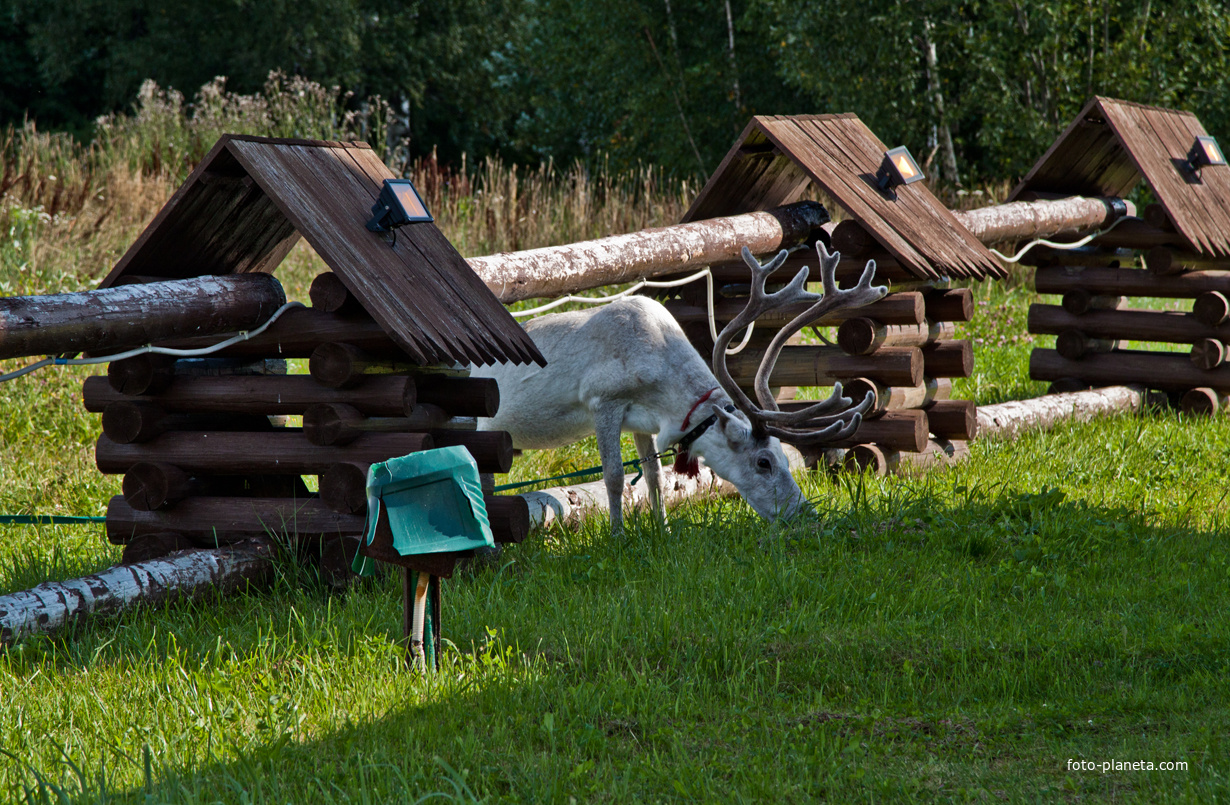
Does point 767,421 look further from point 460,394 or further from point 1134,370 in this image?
point 1134,370

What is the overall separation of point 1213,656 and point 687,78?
25.3 metres

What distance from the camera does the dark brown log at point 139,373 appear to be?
213 inches

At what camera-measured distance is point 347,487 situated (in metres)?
5.13

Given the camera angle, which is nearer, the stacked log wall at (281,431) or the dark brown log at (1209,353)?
the stacked log wall at (281,431)

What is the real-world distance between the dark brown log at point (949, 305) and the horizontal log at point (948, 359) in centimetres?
20

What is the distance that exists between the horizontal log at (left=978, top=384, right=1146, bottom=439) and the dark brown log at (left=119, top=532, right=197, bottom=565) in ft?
20.3

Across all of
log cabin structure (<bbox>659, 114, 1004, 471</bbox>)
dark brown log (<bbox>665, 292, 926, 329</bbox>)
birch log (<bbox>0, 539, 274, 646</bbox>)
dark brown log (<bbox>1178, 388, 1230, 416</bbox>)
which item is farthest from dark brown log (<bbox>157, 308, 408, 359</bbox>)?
dark brown log (<bbox>1178, 388, 1230, 416</bbox>)

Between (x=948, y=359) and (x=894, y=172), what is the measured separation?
1.43 m

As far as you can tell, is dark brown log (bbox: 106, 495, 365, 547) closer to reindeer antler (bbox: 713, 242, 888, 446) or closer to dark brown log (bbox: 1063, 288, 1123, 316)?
reindeer antler (bbox: 713, 242, 888, 446)

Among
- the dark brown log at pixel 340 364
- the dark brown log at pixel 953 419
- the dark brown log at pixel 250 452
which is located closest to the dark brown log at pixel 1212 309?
the dark brown log at pixel 953 419

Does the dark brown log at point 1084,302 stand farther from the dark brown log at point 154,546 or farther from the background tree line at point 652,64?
the dark brown log at point 154,546

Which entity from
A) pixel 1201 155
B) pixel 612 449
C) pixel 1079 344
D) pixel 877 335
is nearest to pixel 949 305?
pixel 877 335

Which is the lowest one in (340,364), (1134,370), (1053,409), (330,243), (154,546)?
(1053,409)

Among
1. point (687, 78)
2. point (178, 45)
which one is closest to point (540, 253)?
point (687, 78)
